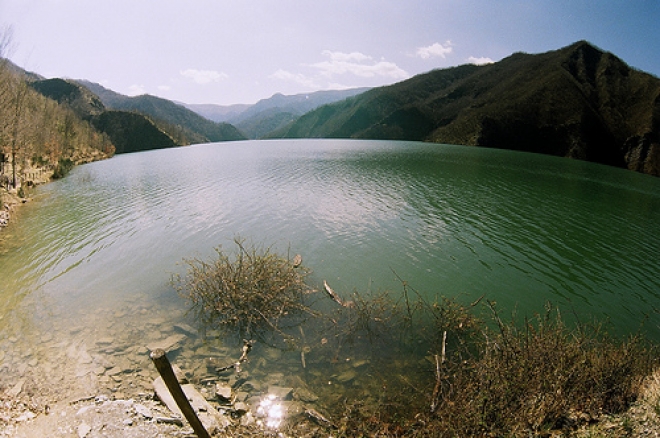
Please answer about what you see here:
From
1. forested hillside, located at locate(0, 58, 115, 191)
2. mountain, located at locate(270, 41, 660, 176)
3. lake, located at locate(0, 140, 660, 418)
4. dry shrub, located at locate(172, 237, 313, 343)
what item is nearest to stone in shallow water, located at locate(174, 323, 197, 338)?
lake, located at locate(0, 140, 660, 418)

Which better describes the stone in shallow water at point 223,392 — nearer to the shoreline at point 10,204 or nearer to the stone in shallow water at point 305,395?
the stone in shallow water at point 305,395

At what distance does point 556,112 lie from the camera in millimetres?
88875

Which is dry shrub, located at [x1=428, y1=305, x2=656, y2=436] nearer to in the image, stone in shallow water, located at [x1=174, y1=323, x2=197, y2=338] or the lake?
the lake

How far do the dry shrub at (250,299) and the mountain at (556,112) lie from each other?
87486 mm


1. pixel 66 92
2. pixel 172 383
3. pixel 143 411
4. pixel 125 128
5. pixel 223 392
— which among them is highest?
pixel 66 92

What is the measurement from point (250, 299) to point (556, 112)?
11295 cm

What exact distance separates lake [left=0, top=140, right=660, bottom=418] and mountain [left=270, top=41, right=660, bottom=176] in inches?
2607

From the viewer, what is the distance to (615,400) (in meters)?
5.70

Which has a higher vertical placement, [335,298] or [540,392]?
[540,392]

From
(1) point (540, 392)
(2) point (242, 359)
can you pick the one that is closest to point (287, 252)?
(2) point (242, 359)

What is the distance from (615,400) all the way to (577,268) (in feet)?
37.5

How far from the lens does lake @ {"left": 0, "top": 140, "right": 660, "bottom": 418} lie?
8.88 metres

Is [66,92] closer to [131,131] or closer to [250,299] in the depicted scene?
[131,131]

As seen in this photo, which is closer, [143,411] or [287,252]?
[143,411]
